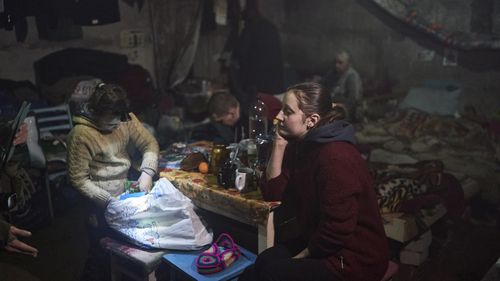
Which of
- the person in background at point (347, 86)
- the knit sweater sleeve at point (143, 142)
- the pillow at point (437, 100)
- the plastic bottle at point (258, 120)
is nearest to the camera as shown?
the knit sweater sleeve at point (143, 142)

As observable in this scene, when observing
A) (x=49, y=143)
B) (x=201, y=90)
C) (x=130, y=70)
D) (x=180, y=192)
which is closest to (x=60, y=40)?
(x=130, y=70)

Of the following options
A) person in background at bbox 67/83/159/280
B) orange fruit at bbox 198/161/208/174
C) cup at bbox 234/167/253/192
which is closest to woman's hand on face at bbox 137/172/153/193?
person in background at bbox 67/83/159/280

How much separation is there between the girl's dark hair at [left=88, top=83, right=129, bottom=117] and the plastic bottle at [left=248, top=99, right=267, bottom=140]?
37.9 inches

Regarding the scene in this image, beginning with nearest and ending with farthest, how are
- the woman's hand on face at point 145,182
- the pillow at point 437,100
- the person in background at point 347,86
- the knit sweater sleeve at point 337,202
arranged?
the knit sweater sleeve at point 337,202
the woman's hand on face at point 145,182
the pillow at point 437,100
the person in background at point 347,86

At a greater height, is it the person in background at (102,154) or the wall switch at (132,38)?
the wall switch at (132,38)

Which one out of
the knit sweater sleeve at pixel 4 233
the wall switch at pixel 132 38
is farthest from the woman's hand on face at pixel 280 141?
the wall switch at pixel 132 38

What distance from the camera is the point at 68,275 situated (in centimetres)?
365

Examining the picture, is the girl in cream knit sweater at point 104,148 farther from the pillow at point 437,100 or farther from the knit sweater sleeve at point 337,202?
the pillow at point 437,100

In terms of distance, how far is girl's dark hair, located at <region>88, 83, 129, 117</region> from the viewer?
2.98m

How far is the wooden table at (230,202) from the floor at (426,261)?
1389mm

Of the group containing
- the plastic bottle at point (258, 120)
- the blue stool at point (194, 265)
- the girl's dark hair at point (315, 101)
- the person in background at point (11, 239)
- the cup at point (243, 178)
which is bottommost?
the blue stool at point (194, 265)

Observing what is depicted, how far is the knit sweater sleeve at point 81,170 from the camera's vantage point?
120 inches

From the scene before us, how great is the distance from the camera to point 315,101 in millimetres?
2479

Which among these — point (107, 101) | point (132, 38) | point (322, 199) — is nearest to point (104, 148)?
point (107, 101)
